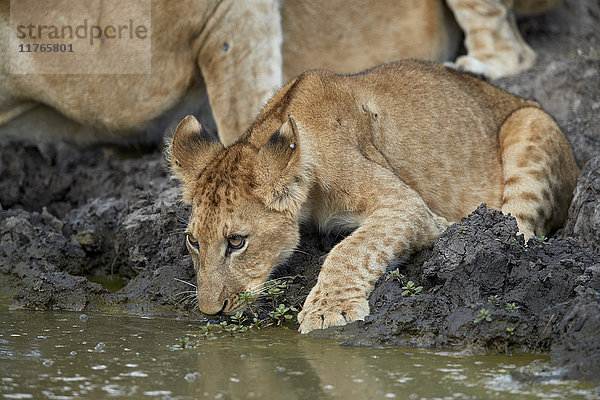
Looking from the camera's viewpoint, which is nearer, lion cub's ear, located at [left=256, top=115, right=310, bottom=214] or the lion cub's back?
lion cub's ear, located at [left=256, top=115, right=310, bottom=214]

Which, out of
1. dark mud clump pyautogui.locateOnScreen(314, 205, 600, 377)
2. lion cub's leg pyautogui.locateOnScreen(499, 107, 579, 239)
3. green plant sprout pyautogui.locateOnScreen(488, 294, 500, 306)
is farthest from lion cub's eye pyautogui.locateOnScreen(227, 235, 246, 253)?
lion cub's leg pyautogui.locateOnScreen(499, 107, 579, 239)

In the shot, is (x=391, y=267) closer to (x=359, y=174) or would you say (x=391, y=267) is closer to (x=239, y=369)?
(x=359, y=174)

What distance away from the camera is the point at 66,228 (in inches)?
271

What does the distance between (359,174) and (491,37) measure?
160 inches

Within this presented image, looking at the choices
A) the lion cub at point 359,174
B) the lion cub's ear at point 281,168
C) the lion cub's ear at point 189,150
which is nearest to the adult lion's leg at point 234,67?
the lion cub at point 359,174

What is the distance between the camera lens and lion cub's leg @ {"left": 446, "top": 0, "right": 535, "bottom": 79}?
9016mm

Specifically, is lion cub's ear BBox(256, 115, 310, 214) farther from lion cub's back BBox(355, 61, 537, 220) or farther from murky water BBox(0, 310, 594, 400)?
lion cub's back BBox(355, 61, 537, 220)

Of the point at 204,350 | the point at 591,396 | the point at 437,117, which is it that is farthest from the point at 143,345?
the point at 437,117

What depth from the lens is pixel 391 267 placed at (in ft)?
17.6

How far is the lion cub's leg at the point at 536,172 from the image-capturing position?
6.30m

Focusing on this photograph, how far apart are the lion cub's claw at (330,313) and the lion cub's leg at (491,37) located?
14.8 ft

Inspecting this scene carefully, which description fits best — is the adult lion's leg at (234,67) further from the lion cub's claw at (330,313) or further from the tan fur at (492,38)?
the lion cub's claw at (330,313)

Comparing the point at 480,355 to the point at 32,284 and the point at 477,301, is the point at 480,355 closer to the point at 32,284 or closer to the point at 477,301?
the point at 477,301

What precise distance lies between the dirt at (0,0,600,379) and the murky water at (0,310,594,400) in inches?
8.3
